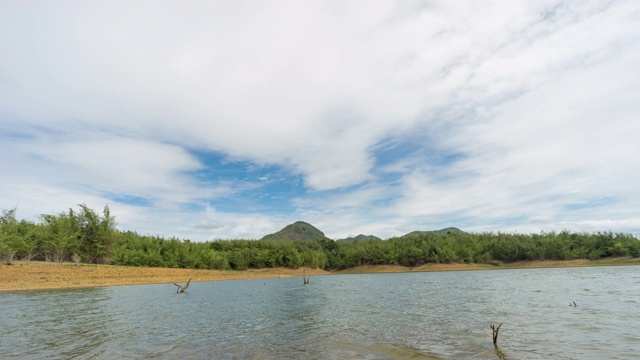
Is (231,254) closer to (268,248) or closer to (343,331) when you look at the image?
(268,248)

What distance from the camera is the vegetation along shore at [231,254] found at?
208 ft

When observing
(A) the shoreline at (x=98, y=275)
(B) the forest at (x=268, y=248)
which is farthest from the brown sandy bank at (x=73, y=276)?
(B) the forest at (x=268, y=248)

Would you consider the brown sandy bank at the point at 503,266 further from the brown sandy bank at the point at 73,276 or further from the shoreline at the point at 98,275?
the brown sandy bank at the point at 73,276

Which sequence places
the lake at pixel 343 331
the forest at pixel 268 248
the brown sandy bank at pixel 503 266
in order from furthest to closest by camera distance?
the brown sandy bank at pixel 503 266, the forest at pixel 268 248, the lake at pixel 343 331


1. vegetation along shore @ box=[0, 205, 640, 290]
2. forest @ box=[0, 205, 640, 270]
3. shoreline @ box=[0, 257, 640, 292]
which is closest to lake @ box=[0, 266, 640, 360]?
shoreline @ box=[0, 257, 640, 292]

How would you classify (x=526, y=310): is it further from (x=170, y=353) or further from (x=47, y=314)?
(x=47, y=314)

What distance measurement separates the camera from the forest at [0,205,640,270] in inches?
2995

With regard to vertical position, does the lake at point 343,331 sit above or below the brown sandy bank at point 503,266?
above

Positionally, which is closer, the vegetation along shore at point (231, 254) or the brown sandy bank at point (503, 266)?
the vegetation along shore at point (231, 254)

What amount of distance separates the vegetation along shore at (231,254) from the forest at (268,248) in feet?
0.80

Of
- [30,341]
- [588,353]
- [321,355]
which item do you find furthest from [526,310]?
[30,341]

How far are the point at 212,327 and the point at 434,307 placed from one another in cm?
1566

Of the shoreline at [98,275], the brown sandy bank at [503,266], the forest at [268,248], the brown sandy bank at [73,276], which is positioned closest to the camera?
the brown sandy bank at [73,276]

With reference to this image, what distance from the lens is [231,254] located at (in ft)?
399
